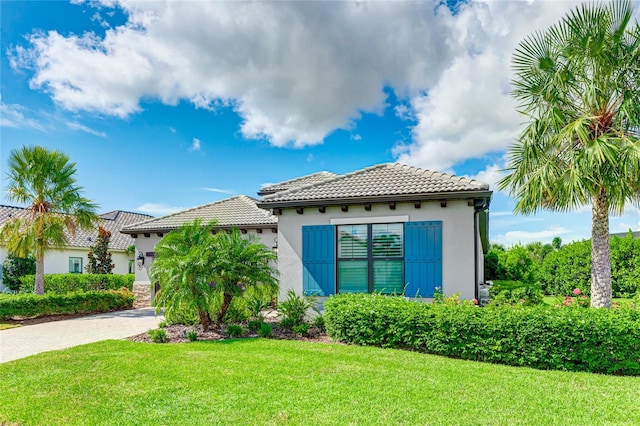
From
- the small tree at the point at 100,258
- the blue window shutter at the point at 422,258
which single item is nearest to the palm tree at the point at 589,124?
the blue window shutter at the point at 422,258

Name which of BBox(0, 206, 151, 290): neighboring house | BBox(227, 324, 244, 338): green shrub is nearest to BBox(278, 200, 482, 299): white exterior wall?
BBox(227, 324, 244, 338): green shrub

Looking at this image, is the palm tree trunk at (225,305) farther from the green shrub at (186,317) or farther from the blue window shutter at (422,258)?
the blue window shutter at (422,258)

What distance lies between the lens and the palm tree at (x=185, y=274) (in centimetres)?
982

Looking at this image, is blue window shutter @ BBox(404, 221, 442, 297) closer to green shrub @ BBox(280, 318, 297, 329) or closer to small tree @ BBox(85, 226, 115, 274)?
green shrub @ BBox(280, 318, 297, 329)

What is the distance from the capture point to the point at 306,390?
573 cm

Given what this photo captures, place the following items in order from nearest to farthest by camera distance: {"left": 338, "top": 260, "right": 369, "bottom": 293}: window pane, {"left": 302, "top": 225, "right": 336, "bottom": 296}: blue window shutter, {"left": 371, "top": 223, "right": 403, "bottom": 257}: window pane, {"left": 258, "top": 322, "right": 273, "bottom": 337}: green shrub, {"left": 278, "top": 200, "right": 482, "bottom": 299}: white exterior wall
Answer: {"left": 258, "top": 322, "right": 273, "bottom": 337}: green shrub < {"left": 278, "top": 200, "right": 482, "bottom": 299}: white exterior wall < {"left": 371, "top": 223, "right": 403, "bottom": 257}: window pane < {"left": 338, "top": 260, "right": 369, "bottom": 293}: window pane < {"left": 302, "top": 225, "right": 336, "bottom": 296}: blue window shutter

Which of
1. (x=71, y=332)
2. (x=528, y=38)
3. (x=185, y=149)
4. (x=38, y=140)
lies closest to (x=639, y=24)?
(x=528, y=38)

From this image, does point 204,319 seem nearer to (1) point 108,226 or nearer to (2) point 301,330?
(2) point 301,330

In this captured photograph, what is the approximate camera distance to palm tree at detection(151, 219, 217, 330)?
9.82 meters

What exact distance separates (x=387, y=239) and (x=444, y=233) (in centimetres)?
160

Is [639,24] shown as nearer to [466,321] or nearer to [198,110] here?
[466,321]

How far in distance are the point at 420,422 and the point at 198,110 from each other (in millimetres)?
14116

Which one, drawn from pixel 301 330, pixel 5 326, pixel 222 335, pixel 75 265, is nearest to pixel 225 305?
pixel 222 335

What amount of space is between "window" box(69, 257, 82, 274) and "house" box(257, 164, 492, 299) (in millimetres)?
20821
